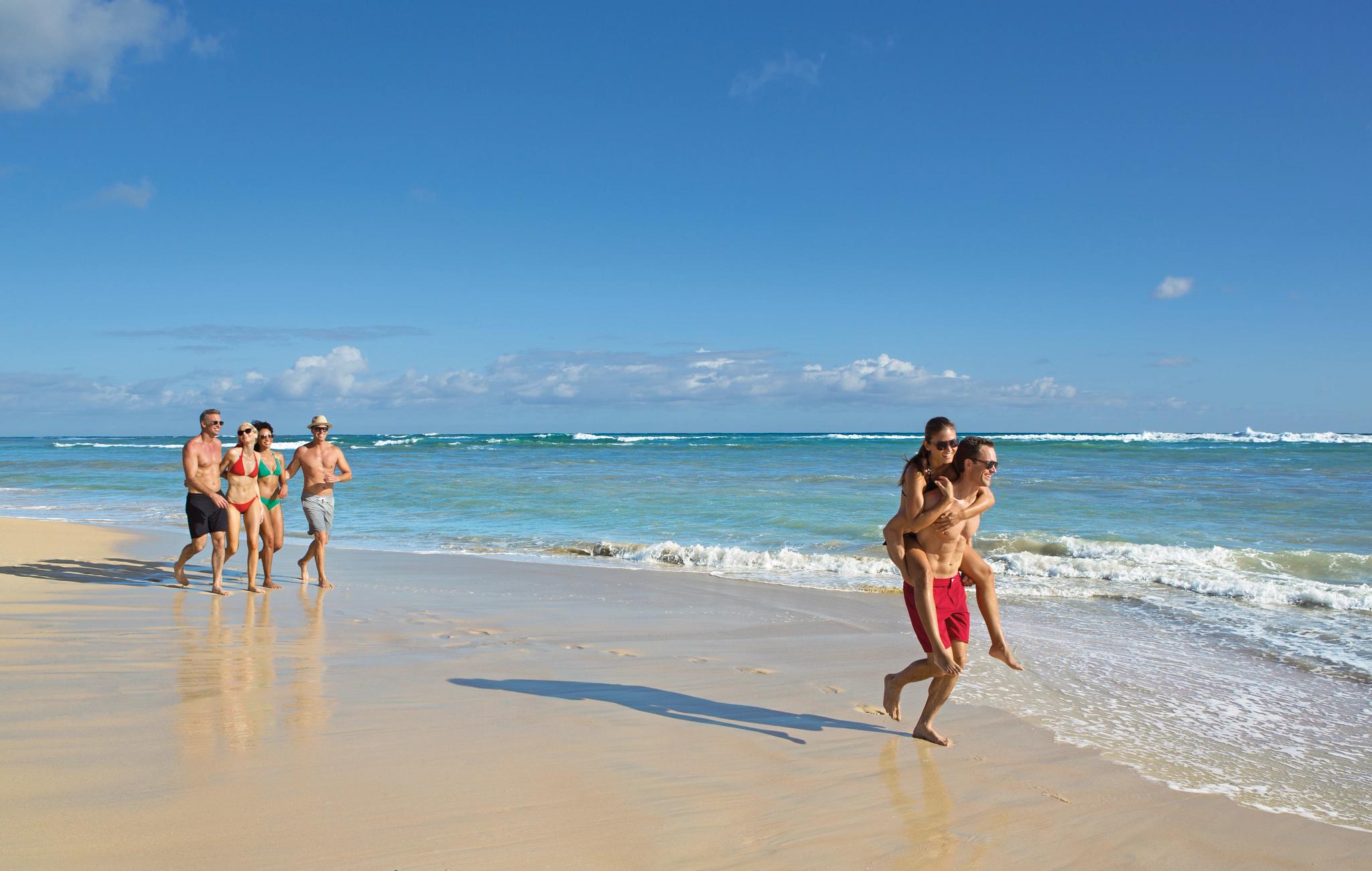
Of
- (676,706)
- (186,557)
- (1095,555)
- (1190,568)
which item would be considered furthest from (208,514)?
(1190,568)

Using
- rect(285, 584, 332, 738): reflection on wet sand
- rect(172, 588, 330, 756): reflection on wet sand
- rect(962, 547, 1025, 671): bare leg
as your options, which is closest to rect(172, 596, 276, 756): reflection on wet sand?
rect(172, 588, 330, 756): reflection on wet sand

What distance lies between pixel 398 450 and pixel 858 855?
49232 millimetres

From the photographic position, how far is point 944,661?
3.96 meters

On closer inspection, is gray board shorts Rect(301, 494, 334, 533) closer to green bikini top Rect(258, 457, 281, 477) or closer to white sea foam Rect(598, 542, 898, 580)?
green bikini top Rect(258, 457, 281, 477)

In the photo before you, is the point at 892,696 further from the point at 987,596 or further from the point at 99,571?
the point at 99,571

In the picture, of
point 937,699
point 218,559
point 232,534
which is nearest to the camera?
point 937,699

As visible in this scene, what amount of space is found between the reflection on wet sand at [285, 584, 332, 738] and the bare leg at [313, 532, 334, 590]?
4.94 ft

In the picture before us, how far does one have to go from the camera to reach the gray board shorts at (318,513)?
28.7ft

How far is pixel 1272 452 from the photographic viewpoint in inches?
1615

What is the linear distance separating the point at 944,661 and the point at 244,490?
23.0 ft

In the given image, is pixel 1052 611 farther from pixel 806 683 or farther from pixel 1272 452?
pixel 1272 452

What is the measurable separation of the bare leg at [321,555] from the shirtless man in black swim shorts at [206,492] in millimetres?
809

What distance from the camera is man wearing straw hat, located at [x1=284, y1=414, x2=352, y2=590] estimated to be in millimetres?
8656

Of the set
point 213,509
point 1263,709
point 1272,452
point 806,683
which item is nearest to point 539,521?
point 213,509
